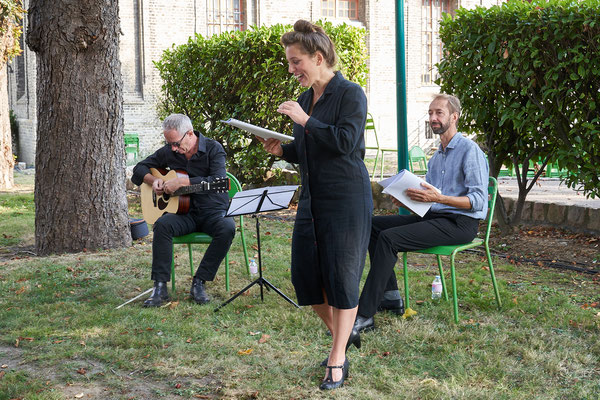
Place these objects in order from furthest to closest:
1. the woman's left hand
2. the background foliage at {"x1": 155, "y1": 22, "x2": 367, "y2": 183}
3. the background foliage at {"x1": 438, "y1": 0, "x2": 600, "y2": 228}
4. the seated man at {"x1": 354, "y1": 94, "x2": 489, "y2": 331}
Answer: the background foliage at {"x1": 155, "y1": 22, "x2": 367, "y2": 183}
the background foliage at {"x1": 438, "y1": 0, "x2": 600, "y2": 228}
the seated man at {"x1": 354, "y1": 94, "x2": 489, "y2": 331}
the woman's left hand

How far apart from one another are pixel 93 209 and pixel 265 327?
3542 millimetres

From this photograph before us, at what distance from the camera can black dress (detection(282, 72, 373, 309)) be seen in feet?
11.8

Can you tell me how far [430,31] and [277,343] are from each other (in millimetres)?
19778

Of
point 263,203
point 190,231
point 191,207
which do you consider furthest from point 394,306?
point 191,207

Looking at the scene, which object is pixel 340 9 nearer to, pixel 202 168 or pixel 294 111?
pixel 202 168

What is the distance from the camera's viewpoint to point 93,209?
25.2 ft

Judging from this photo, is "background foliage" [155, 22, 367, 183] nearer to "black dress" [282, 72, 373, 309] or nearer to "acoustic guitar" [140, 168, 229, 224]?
"acoustic guitar" [140, 168, 229, 224]

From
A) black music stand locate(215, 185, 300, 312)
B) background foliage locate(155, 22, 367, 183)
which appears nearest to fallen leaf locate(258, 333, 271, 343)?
black music stand locate(215, 185, 300, 312)

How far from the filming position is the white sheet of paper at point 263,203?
5.10 m

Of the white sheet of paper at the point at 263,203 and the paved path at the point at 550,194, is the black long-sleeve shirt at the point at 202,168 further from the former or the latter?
the paved path at the point at 550,194

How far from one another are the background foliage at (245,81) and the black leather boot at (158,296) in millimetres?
5674

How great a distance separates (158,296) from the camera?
554cm

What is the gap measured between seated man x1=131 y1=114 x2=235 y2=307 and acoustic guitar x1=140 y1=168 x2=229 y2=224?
5 cm

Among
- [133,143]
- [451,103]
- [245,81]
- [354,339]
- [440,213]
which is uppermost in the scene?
[245,81]
